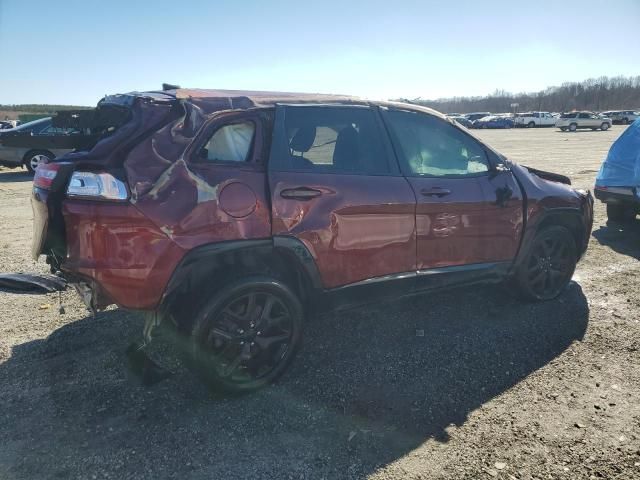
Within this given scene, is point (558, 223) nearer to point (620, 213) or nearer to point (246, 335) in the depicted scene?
point (246, 335)

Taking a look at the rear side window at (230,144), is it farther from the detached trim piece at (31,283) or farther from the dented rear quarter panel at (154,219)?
the detached trim piece at (31,283)

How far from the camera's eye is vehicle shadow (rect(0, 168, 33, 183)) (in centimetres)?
1311

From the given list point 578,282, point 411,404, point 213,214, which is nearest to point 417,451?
point 411,404

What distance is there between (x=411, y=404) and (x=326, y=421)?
564 millimetres

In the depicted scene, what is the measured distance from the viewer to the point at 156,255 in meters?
2.68

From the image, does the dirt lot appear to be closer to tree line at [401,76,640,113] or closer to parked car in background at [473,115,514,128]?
parked car in background at [473,115,514,128]

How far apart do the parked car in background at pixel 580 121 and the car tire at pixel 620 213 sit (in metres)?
40.8

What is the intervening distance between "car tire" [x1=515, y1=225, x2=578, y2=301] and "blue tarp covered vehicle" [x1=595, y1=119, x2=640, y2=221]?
9.91ft

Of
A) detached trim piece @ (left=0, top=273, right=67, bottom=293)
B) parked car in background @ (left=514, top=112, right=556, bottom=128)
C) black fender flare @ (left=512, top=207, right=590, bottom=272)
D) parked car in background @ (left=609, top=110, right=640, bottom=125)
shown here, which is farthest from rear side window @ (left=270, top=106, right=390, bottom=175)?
parked car in background @ (left=609, top=110, right=640, bottom=125)

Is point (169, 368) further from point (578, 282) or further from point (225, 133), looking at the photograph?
point (578, 282)

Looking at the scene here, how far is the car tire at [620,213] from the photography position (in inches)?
292

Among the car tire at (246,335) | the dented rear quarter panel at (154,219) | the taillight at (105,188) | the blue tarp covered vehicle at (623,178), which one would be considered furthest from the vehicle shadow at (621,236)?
the taillight at (105,188)

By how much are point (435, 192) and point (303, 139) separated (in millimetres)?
1117

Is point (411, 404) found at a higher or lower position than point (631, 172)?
lower
